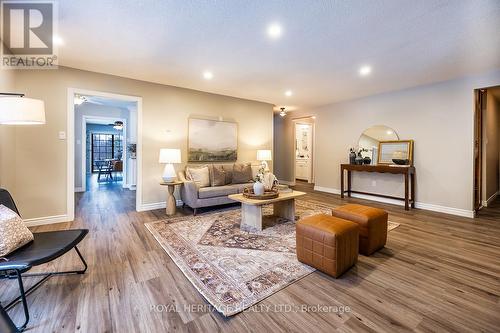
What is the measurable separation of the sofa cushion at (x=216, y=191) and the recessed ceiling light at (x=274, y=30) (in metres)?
2.68

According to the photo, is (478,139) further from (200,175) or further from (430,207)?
(200,175)

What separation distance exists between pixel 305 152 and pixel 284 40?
6.60m

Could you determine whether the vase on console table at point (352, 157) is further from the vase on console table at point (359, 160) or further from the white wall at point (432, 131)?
the white wall at point (432, 131)

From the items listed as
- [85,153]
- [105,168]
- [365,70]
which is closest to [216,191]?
[365,70]

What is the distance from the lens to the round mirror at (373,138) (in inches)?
200

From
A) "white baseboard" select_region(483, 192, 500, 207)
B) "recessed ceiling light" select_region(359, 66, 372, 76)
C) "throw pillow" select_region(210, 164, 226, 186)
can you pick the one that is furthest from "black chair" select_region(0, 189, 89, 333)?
"white baseboard" select_region(483, 192, 500, 207)

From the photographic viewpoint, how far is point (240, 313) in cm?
164

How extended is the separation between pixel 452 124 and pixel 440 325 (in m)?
4.07

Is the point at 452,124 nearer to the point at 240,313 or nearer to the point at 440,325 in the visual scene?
the point at 440,325

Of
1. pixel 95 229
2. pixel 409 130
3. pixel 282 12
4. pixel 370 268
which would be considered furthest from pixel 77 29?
pixel 409 130

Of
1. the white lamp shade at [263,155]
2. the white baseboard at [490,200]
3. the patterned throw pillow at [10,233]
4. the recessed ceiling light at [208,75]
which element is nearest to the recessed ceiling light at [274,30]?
the recessed ceiling light at [208,75]

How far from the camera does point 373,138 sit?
532cm

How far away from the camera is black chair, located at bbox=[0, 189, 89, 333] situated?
153 cm

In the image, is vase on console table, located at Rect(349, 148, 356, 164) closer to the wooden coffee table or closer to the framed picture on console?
the framed picture on console
